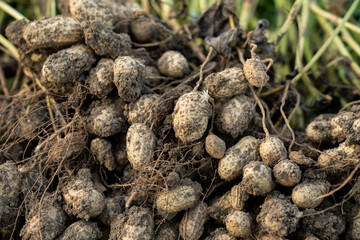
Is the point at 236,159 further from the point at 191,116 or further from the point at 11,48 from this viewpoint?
the point at 11,48

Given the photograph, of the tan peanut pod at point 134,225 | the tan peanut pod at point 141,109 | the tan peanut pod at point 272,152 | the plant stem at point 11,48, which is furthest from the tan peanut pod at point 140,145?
the plant stem at point 11,48

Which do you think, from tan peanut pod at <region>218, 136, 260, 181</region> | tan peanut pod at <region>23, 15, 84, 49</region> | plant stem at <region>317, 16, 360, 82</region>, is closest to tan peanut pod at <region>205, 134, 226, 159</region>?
tan peanut pod at <region>218, 136, 260, 181</region>

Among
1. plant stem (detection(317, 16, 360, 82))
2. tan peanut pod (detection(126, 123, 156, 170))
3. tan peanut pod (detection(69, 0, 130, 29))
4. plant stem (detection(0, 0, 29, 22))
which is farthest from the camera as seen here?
plant stem (detection(317, 16, 360, 82))

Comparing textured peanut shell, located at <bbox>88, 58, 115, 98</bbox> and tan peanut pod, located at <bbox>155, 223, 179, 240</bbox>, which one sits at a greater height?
textured peanut shell, located at <bbox>88, 58, 115, 98</bbox>

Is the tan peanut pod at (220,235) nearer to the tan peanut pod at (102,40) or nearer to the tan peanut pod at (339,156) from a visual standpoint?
the tan peanut pod at (339,156)

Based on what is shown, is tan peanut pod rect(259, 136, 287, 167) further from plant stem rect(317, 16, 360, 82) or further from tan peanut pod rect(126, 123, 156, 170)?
plant stem rect(317, 16, 360, 82)

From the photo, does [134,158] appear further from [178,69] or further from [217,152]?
[178,69]

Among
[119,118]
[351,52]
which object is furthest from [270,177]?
[351,52]
